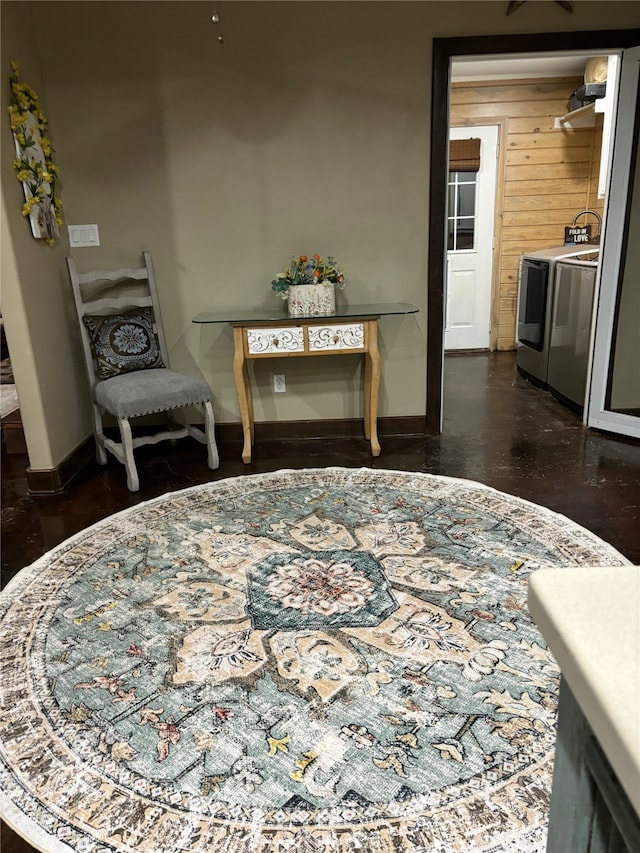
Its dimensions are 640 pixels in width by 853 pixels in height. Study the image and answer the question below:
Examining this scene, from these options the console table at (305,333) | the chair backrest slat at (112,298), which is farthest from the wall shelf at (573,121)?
the chair backrest slat at (112,298)

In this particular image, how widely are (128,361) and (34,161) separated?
1.07 meters

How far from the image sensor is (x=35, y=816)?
1.32m

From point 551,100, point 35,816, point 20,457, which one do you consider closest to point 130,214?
point 20,457

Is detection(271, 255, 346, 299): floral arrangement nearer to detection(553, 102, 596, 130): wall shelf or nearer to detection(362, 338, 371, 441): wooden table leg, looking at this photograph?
detection(362, 338, 371, 441): wooden table leg

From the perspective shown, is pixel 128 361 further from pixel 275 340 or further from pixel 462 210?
pixel 462 210

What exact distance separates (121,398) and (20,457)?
1.13m

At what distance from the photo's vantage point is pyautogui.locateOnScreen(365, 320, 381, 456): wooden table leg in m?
3.24

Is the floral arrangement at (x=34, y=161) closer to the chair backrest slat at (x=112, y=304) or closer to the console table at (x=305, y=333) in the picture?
the chair backrest slat at (x=112, y=304)

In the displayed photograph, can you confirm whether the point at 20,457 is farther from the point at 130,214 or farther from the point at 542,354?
the point at 542,354

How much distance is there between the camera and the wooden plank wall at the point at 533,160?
18.3 feet

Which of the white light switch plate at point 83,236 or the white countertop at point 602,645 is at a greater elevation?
the white light switch plate at point 83,236

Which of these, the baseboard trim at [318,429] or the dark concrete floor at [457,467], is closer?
the dark concrete floor at [457,467]

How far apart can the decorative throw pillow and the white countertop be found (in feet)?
9.90

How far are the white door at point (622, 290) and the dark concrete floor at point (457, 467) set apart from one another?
0.18 metres
